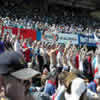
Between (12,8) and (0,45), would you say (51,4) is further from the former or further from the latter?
(0,45)

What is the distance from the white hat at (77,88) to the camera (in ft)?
9.70

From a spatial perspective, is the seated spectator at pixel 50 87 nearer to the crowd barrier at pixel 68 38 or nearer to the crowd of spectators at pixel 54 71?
the crowd of spectators at pixel 54 71

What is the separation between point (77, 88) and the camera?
116 inches

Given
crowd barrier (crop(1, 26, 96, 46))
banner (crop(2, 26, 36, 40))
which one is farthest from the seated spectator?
crowd barrier (crop(1, 26, 96, 46))

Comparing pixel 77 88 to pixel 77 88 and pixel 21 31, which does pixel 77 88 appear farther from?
pixel 21 31

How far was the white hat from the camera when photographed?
2.96 meters

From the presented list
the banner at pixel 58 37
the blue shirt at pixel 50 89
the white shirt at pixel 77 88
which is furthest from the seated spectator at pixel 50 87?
the banner at pixel 58 37

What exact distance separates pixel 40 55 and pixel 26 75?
5.63m

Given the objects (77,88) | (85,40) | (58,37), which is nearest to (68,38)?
(58,37)

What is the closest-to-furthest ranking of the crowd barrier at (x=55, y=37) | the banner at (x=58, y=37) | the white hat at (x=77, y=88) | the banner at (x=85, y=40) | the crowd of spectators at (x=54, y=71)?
the crowd of spectators at (x=54, y=71) → the white hat at (x=77, y=88) → the crowd barrier at (x=55, y=37) → the banner at (x=58, y=37) → the banner at (x=85, y=40)

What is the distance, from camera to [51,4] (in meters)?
31.0

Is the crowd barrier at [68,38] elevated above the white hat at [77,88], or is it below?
below

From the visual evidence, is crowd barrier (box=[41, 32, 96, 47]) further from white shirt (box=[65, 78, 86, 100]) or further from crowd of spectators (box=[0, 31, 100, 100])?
white shirt (box=[65, 78, 86, 100])

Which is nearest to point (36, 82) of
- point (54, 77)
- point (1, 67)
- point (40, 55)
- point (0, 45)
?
point (54, 77)
